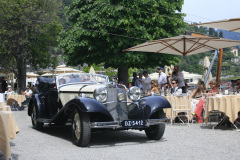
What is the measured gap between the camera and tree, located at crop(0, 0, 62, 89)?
35.6 metres

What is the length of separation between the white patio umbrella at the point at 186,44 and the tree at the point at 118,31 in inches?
262

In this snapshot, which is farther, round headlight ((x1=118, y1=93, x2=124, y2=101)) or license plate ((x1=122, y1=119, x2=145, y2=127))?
round headlight ((x1=118, y1=93, x2=124, y2=101))

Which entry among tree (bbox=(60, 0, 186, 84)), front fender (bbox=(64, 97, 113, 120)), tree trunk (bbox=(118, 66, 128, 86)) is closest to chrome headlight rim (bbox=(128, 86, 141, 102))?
front fender (bbox=(64, 97, 113, 120))

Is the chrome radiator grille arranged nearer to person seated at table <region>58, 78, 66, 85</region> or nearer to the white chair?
person seated at table <region>58, 78, 66, 85</region>

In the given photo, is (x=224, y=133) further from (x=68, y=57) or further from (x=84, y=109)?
(x=68, y=57)

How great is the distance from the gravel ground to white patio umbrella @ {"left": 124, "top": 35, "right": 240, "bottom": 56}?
4.46m

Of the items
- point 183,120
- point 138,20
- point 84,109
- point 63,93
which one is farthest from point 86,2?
point 84,109

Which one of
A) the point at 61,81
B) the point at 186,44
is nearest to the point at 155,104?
the point at 61,81

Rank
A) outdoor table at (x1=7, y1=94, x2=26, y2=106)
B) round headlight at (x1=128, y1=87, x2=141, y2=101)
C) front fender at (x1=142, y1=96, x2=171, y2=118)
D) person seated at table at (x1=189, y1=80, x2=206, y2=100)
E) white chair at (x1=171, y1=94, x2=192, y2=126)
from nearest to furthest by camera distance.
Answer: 1. front fender at (x1=142, y1=96, x2=171, y2=118)
2. round headlight at (x1=128, y1=87, x2=141, y2=101)
3. white chair at (x1=171, y1=94, x2=192, y2=126)
4. person seated at table at (x1=189, y1=80, x2=206, y2=100)
5. outdoor table at (x1=7, y1=94, x2=26, y2=106)

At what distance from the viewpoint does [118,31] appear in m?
22.0

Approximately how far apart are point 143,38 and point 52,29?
19.3 meters

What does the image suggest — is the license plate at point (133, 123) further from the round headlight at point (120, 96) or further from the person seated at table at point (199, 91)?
the person seated at table at point (199, 91)

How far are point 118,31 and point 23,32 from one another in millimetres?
17040

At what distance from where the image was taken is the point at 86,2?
2330cm
